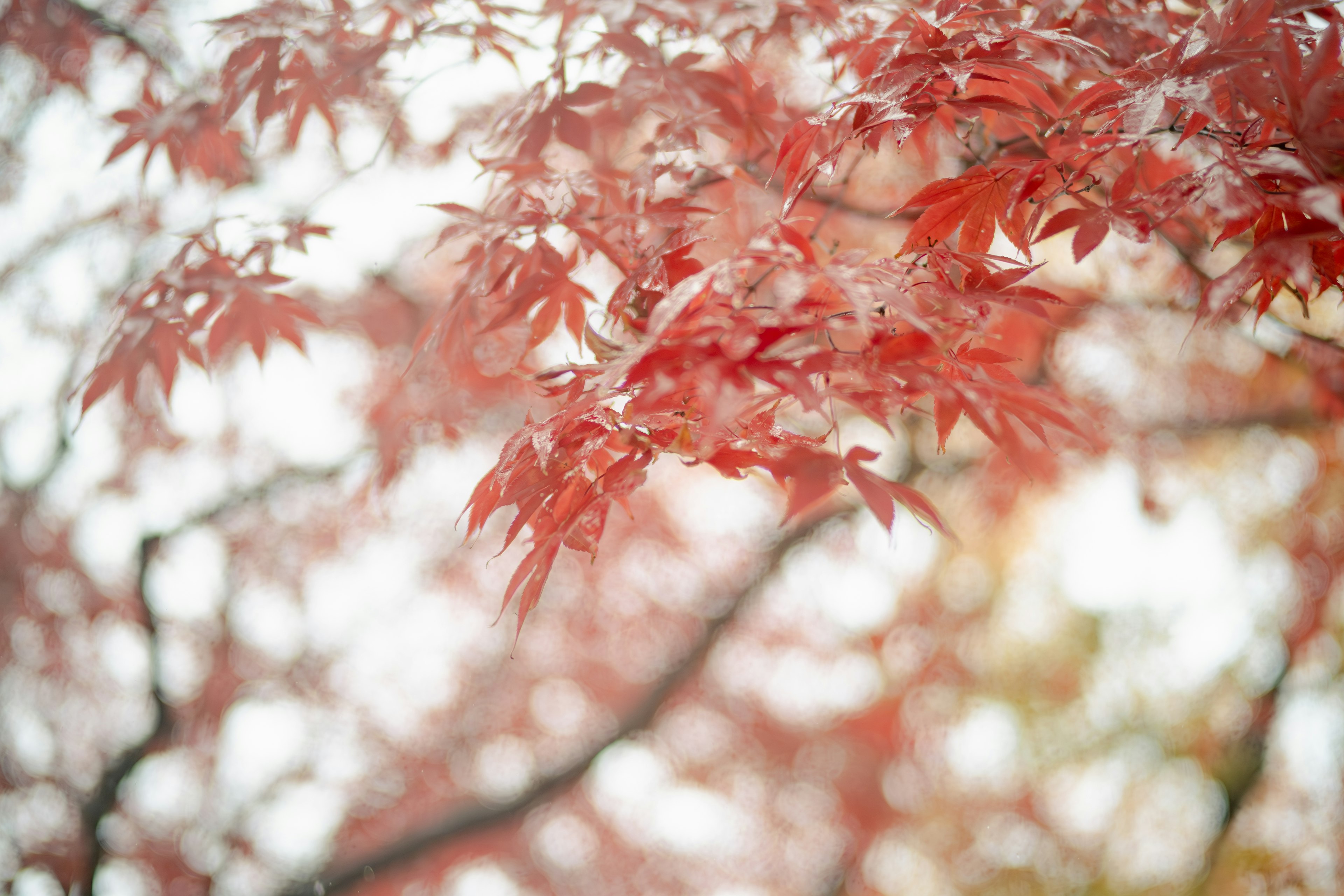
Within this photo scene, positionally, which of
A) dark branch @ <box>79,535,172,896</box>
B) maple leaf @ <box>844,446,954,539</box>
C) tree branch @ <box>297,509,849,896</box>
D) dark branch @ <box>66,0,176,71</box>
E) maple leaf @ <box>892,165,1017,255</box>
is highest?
dark branch @ <box>66,0,176,71</box>

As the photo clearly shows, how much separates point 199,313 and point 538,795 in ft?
6.05

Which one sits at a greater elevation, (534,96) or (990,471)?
(534,96)

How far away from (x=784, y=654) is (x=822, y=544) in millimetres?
422

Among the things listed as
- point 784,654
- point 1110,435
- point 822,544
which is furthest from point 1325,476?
point 784,654

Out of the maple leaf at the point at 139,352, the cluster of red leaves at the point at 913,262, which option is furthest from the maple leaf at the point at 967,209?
the maple leaf at the point at 139,352

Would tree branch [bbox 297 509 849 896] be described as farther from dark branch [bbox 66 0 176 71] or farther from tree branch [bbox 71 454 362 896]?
dark branch [bbox 66 0 176 71]

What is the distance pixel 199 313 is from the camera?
43.8 inches

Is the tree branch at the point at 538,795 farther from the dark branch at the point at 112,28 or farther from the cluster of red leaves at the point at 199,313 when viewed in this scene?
the dark branch at the point at 112,28

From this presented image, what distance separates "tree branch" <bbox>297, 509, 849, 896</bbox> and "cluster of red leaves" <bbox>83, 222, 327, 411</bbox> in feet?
5.52

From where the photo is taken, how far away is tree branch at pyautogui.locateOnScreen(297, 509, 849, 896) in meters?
2.42

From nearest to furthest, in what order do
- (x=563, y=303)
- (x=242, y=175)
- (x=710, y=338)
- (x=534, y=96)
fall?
(x=710, y=338) < (x=563, y=303) < (x=534, y=96) < (x=242, y=175)

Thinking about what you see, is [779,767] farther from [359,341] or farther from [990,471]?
[359,341]

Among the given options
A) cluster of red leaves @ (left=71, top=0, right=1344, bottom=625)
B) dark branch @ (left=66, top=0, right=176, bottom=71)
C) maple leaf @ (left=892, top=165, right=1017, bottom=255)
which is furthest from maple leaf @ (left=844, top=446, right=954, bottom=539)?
dark branch @ (left=66, top=0, right=176, bottom=71)

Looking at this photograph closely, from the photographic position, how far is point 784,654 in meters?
2.84
